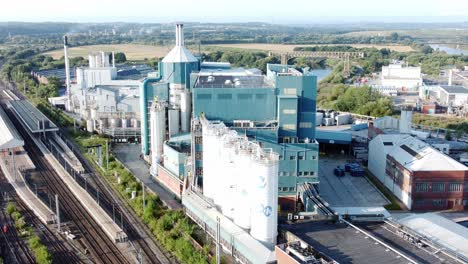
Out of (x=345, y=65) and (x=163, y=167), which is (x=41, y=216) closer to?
(x=163, y=167)

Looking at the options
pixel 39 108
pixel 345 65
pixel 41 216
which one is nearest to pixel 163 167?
pixel 41 216

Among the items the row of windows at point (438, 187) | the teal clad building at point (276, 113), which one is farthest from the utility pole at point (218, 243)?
the row of windows at point (438, 187)

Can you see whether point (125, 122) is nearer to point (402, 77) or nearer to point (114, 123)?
point (114, 123)

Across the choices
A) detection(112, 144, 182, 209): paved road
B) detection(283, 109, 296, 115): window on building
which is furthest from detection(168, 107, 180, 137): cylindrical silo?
detection(283, 109, 296, 115): window on building

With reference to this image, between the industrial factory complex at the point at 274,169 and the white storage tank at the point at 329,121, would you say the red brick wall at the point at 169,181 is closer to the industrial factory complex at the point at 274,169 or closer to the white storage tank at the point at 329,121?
the industrial factory complex at the point at 274,169

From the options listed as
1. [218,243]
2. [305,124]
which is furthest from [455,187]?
[218,243]
